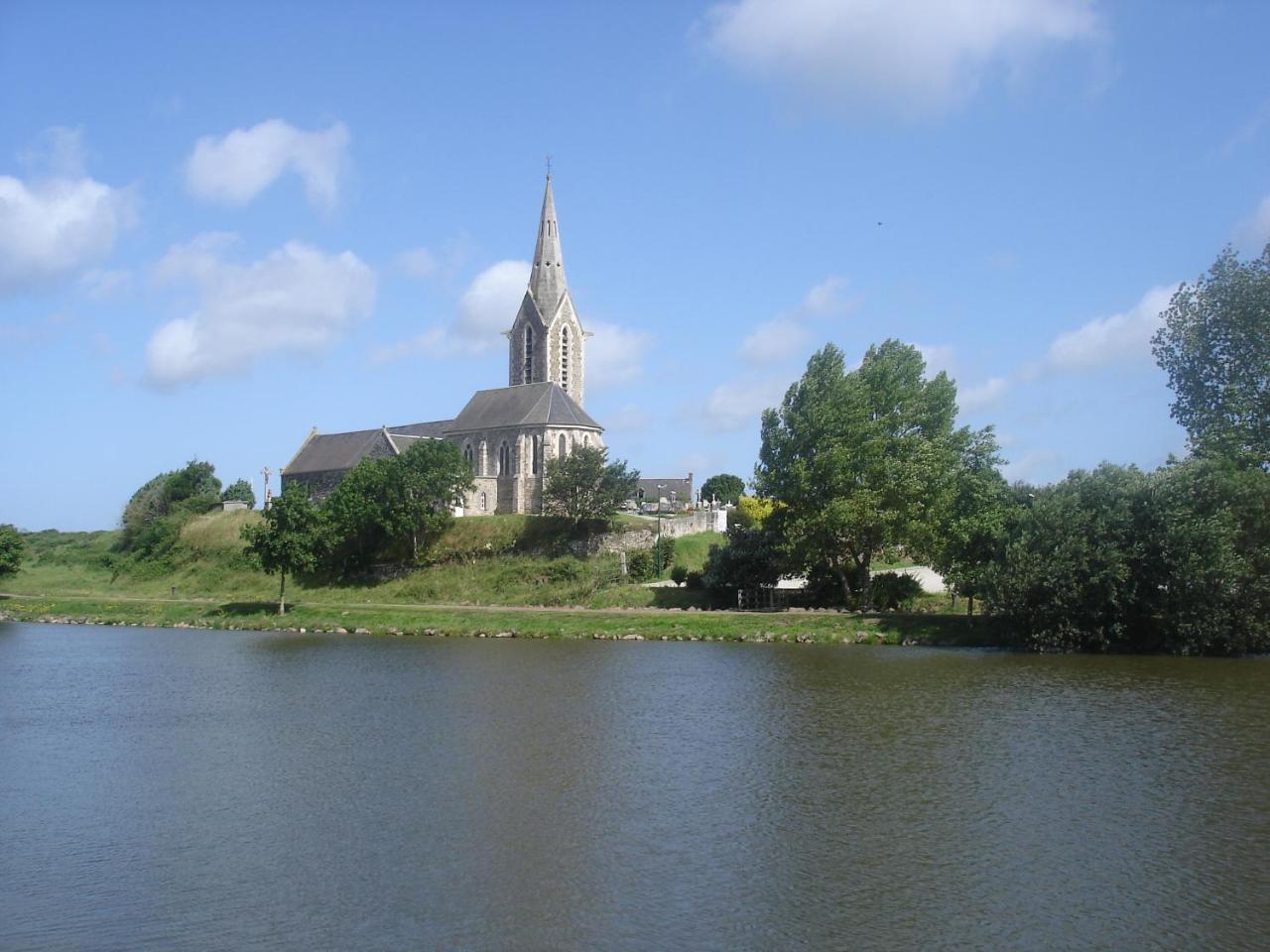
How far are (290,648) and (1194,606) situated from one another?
37.1 m

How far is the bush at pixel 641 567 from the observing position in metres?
65.4

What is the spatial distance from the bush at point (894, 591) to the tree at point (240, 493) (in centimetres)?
5924

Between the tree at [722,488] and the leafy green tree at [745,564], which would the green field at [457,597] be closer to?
the leafy green tree at [745,564]

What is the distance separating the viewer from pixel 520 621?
176 feet

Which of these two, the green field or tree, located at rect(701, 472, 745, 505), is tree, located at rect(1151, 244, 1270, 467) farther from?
tree, located at rect(701, 472, 745, 505)

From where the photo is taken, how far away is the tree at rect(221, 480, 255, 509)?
94.6m

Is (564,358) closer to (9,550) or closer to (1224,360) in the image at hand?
(9,550)

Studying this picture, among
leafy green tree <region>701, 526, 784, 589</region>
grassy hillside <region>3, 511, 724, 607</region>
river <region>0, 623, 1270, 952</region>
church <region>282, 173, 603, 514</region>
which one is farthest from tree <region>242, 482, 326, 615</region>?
river <region>0, 623, 1270, 952</region>

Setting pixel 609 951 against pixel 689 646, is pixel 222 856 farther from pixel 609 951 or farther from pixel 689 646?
pixel 689 646

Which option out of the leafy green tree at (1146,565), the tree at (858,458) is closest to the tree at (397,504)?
the tree at (858,458)

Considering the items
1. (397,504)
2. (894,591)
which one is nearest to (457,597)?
(397,504)

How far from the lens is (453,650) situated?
45.9 meters

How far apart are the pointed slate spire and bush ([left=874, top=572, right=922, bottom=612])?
149ft

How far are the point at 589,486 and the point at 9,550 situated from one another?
39.3 m
